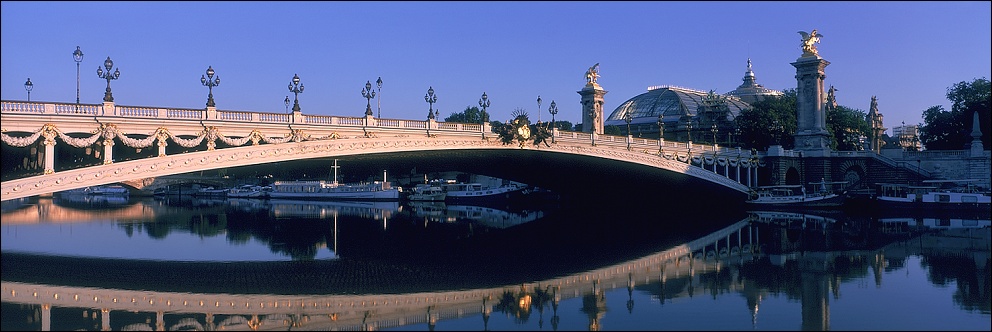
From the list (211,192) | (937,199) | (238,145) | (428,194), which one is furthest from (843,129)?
(211,192)

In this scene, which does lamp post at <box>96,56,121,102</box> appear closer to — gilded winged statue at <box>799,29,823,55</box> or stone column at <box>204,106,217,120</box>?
stone column at <box>204,106,217,120</box>

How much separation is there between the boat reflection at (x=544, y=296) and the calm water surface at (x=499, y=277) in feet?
0.24

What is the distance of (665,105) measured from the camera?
12344 cm

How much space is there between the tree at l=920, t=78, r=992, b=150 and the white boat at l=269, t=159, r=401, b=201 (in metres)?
61.2

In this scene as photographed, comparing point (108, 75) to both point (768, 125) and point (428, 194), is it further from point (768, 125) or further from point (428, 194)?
point (768, 125)

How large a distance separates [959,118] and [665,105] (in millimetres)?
47027

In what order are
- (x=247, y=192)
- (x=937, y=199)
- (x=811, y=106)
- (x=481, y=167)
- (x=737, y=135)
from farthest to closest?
(x=247, y=192) → (x=737, y=135) → (x=811, y=106) → (x=481, y=167) → (x=937, y=199)

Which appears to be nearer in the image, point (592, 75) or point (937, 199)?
point (937, 199)

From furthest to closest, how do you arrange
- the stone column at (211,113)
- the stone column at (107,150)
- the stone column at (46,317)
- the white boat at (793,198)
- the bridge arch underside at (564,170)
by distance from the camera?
the white boat at (793,198), the bridge arch underside at (564,170), the stone column at (211,113), the stone column at (107,150), the stone column at (46,317)

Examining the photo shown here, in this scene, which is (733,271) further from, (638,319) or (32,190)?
(32,190)

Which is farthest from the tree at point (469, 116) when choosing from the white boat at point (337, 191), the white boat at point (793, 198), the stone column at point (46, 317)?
the stone column at point (46, 317)

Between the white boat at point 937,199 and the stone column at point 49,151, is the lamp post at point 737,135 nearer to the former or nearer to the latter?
the white boat at point 937,199

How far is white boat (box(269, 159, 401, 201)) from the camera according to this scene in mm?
86750

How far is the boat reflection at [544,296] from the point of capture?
19266mm
